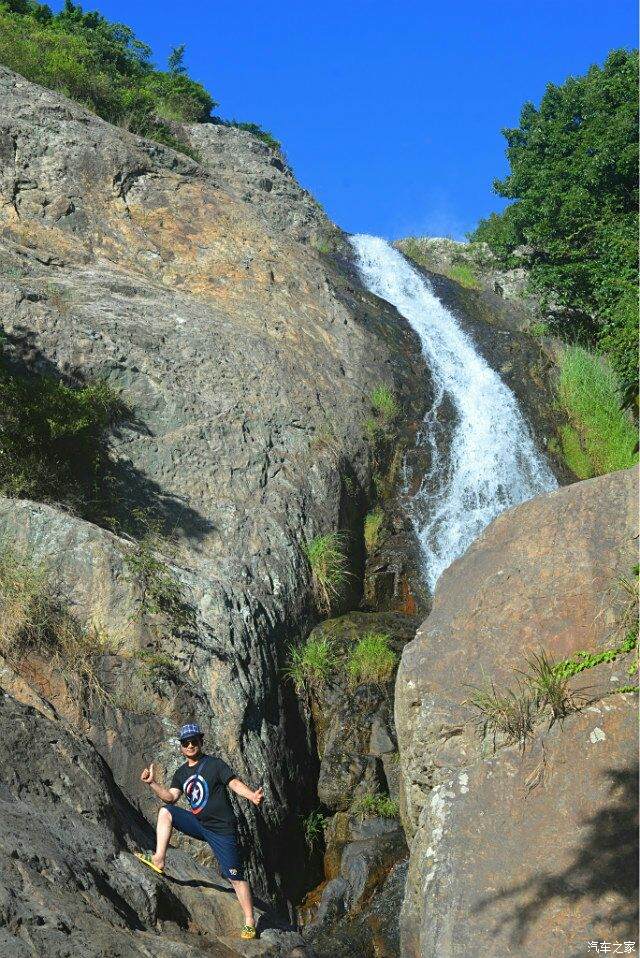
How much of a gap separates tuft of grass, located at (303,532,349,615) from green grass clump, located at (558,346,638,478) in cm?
578

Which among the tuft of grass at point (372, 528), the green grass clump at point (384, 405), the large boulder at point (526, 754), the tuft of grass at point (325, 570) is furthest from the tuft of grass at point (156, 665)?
the green grass clump at point (384, 405)

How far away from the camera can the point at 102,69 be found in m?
25.2

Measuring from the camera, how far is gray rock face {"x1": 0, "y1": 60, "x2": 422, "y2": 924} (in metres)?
9.93

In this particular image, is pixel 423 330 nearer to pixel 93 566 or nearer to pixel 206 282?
pixel 206 282

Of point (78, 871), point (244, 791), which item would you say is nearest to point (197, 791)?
point (244, 791)

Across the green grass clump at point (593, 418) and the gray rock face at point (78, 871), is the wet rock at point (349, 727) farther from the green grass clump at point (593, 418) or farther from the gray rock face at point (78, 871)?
the green grass clump at point (593, 418)

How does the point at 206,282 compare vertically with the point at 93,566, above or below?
above

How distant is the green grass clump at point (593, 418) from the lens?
17062mm

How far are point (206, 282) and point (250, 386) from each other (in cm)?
307

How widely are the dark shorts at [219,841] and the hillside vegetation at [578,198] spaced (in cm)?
1473

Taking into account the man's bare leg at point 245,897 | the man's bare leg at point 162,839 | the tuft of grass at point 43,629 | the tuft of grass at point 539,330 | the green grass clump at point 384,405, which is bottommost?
the man's bare leg at point 245,897

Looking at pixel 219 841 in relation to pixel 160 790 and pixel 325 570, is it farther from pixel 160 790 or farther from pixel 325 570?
pixel 325 570

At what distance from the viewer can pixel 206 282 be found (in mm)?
16859

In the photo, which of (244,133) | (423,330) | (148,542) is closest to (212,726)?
(148,542)
